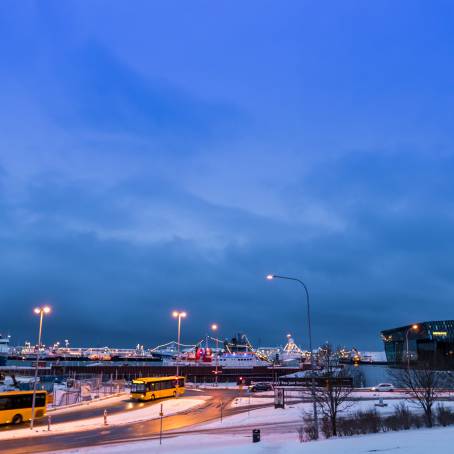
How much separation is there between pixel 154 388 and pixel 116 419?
16.5 m

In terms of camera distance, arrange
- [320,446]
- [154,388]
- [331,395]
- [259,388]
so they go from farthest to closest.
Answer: [259,388], [154,388], [331,395], [320,446]

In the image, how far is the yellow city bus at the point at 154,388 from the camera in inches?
2274

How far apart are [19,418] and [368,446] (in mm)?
32508

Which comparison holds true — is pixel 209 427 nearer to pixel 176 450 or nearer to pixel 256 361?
pixel 176 450

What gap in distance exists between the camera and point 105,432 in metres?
36.0

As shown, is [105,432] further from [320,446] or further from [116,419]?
[320,446]

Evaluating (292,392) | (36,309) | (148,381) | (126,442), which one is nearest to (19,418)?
(36,309)

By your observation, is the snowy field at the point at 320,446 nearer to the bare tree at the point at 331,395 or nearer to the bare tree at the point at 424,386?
the bare tree at the point at 331,395

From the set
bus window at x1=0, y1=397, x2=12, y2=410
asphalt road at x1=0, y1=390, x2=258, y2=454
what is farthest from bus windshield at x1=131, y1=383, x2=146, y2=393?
bus window at x1=0, y1=397, x2=12, y2=410

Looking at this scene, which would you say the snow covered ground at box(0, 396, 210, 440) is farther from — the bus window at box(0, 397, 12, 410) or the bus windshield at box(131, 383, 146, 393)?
the bus windshield at box(131, 383, 146, 393)

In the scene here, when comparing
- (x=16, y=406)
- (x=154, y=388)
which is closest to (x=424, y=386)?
(x=16, y=406)

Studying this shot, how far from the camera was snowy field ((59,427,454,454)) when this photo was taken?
62.6 ft

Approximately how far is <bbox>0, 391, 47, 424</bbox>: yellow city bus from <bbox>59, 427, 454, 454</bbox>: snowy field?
15.7 meters

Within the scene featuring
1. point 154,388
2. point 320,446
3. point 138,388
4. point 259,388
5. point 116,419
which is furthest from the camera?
point 259,388
